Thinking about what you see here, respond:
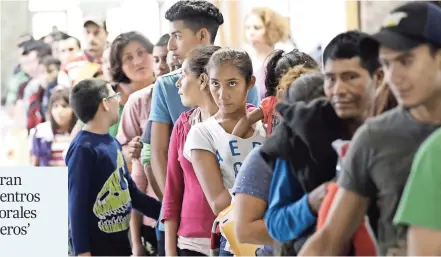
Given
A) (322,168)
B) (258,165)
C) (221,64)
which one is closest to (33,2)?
(221,64)

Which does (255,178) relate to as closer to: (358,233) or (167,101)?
(358,233)

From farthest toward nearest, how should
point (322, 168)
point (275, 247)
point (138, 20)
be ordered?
point (138, 20)
point (275, 247)
point (322, 168)

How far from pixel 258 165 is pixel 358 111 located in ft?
1.10

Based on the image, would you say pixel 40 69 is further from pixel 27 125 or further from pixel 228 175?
pixel 228 175

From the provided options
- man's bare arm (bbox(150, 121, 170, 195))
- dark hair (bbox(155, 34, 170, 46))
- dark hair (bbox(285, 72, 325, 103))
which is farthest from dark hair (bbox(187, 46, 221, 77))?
dark hair (bbox(285, 72, 325, 103))

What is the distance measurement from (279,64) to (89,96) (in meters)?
0.69

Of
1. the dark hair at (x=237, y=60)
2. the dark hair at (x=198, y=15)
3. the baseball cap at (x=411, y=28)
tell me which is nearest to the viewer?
the baseball cap at (x=411, y=28)

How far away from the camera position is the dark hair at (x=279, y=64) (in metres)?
2.35

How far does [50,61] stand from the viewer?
2.81 meters

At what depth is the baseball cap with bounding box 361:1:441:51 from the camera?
6.40ft

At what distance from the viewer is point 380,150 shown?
201 centimetres

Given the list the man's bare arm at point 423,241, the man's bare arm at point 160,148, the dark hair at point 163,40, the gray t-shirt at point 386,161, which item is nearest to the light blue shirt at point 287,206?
the gray t-shirt at point 386,161

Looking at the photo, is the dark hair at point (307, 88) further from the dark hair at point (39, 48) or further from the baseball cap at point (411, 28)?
the dark hair at point (39, 48)

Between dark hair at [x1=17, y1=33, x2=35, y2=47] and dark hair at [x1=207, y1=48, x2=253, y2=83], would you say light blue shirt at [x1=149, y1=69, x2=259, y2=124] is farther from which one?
dark hair at [x1=17, y1=33, x2=35, y2=47]
